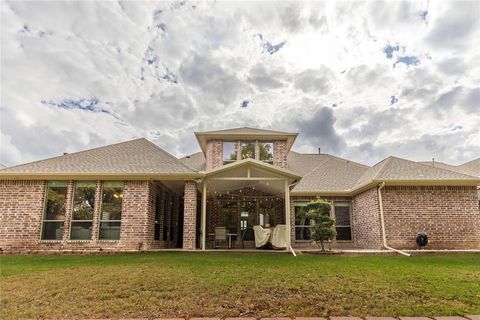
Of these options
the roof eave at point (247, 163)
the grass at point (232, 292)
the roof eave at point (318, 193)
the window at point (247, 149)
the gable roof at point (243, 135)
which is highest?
the gable roof at point (243, 135)

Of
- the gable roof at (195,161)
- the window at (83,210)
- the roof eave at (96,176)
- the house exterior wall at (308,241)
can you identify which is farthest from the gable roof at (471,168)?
the window at (83,210)

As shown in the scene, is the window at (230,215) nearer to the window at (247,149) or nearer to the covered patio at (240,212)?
the covered patio at (240,212)

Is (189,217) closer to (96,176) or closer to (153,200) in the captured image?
(153,200)

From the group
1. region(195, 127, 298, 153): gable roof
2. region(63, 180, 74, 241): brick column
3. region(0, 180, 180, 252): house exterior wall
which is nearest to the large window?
region(0, 180, 180, 252): house exterior wall

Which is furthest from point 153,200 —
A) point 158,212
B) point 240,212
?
point 240,212

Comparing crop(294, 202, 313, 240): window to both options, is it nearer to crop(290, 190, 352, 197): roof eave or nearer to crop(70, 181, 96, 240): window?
crop(290, 190, 352, 197): roof eave

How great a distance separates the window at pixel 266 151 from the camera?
15.7 metres

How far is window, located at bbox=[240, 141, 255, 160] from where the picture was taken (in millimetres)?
15555

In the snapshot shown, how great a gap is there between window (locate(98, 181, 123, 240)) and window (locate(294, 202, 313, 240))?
770 centimetres

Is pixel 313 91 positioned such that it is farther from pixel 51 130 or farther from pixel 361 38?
pixel 51 130

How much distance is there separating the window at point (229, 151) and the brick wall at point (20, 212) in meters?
7.26

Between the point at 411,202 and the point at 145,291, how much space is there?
35.6ft

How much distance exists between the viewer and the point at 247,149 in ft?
51.3

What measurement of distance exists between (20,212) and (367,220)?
1280 cm
